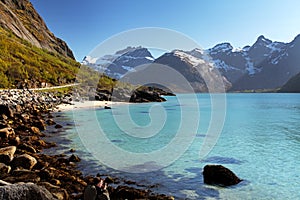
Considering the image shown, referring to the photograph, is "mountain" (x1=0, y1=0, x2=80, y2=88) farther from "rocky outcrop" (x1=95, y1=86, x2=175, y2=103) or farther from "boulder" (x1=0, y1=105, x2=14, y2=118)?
"boulder" (x1=0, y1=105, x2=14, y2=118)

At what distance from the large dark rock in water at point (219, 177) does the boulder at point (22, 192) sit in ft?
31.5

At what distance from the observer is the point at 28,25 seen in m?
145

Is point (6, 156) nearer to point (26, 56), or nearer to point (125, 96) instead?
point (26, 56)

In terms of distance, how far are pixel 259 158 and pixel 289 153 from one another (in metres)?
4.11

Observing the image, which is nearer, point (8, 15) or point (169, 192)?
point (169, 192)

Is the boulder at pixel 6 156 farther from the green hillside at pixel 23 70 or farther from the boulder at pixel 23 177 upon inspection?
the green hillside at pixel 23 70

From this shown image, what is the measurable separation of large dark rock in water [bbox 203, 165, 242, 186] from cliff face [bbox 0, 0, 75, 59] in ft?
402

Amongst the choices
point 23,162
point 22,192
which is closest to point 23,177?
point 23,162

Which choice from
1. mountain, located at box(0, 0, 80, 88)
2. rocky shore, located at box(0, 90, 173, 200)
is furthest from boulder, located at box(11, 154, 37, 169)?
mountain, located at box(0, 0, 80, 88)

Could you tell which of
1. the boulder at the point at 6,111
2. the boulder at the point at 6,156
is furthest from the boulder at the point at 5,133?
the boulder at the point at 6,111

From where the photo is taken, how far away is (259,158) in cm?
2147

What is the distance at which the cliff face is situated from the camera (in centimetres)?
12226

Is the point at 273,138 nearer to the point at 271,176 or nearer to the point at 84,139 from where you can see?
the point at 271,176

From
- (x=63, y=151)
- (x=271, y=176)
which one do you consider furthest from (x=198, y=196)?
(x=63, y=151)
